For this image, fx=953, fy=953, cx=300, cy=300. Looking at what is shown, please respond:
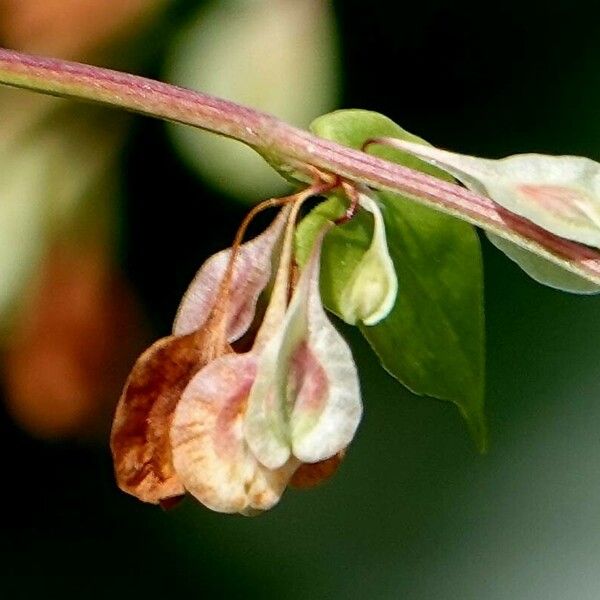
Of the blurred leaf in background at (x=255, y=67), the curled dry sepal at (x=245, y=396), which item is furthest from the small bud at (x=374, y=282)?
the blurred leaf in background at (x=255, y=67)

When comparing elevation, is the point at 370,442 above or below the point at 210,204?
below

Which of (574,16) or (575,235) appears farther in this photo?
(574,16)

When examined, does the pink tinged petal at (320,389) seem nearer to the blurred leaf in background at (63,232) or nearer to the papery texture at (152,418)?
the papery texture at (152,418)

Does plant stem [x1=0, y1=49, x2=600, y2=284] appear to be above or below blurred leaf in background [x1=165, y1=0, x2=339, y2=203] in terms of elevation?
below

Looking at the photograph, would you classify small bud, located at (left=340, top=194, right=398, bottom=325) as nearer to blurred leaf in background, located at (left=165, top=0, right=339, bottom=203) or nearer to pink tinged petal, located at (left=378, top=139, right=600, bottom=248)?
pink tinged petal, located at (left=378, top=139, right=600, bottom=248)

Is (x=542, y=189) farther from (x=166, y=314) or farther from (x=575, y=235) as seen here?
(x=166, y=314)

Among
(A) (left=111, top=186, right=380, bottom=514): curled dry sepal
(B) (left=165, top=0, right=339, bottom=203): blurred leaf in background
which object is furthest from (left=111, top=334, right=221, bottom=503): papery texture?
(B) (left=165, top=0, right=339, bottom=203): blurred leaf in background

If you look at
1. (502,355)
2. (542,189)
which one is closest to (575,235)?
(542,189)
